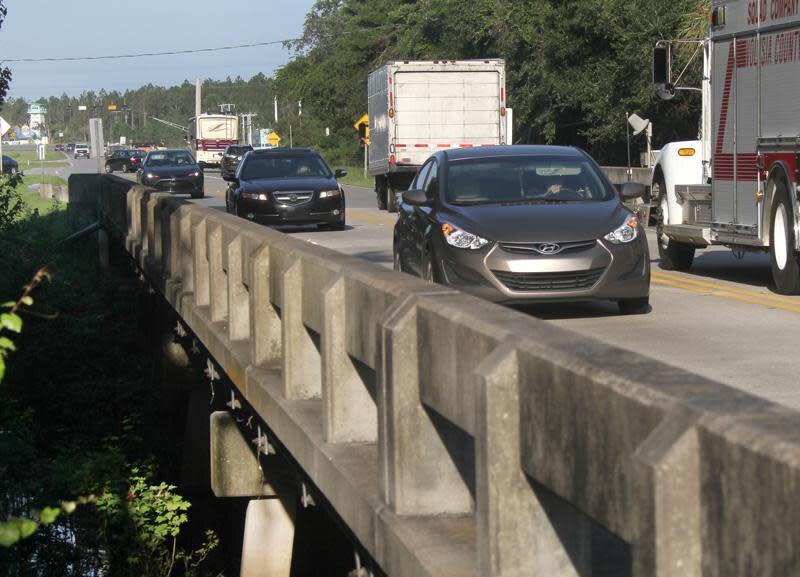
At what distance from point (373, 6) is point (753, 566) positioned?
3926 inches

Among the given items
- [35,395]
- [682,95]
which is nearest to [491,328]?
[35,395]

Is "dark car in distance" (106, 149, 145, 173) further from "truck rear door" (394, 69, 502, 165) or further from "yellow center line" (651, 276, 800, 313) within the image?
"yellow center line" (651, 276, 800, 313)

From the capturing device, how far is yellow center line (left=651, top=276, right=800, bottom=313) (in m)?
14.5

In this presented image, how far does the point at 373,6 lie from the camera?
330ft

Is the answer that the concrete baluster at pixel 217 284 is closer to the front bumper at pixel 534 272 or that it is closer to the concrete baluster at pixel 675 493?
the front bumper at pixel 534 272

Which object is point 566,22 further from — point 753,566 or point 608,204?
point 753,566

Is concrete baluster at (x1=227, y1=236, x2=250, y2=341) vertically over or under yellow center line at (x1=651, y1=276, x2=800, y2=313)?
over

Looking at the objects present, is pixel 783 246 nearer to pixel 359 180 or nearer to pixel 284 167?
pixel 284 167

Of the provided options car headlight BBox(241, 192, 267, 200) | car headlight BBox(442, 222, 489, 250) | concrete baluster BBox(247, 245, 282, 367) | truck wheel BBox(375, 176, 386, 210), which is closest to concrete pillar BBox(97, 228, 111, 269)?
car headlight BBox(241, 192, 267, 200)

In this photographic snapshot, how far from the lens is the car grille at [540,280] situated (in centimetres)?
1295

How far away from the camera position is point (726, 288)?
16719 mm

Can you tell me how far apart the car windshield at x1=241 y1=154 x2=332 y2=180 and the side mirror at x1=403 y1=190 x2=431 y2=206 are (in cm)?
1547

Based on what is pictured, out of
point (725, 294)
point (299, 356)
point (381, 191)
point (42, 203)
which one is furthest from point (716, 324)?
point (42, 203)

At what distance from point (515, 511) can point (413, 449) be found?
1230 mm
